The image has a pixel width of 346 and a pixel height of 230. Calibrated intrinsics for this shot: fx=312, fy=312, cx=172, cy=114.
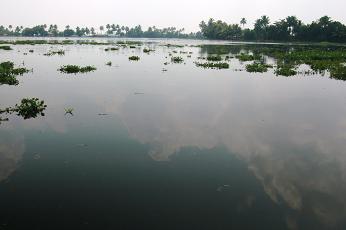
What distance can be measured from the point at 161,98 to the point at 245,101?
5645mm

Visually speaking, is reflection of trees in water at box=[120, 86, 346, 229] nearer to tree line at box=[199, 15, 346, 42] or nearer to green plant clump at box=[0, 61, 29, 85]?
green plant clump at box=[0, 61, 29, 85]

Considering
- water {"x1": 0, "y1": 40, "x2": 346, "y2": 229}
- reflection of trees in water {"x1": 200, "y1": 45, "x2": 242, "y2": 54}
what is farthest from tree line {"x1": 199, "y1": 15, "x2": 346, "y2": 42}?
water {"x1": 0, "y1": 40, "x2": 346, "y2": 229}

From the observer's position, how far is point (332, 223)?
24.3ft

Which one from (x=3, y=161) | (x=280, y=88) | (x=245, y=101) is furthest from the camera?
(x=280, y=88)

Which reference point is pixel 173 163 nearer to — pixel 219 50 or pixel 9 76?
pixel 9 76

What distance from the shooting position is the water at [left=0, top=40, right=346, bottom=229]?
24.9ft

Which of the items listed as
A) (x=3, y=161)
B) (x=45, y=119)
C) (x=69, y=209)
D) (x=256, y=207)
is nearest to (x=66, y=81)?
(x=45, y=119)

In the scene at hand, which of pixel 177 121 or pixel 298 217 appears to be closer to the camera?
pixel 298 217

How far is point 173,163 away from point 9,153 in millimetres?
5962

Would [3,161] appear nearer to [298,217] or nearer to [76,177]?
[76,177]

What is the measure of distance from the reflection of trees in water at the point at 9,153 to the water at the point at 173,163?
5 centimetres

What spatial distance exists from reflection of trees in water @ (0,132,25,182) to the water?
0.15 ft

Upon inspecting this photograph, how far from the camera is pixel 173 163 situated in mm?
10586

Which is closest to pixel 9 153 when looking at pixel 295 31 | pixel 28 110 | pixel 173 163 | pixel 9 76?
pixel 28 110
